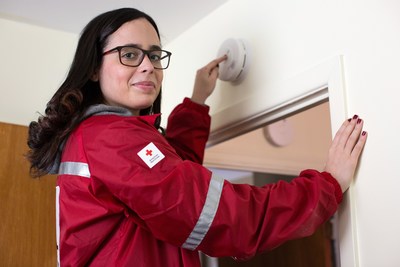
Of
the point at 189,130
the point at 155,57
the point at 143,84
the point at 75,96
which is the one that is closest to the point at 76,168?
the point at 75,96

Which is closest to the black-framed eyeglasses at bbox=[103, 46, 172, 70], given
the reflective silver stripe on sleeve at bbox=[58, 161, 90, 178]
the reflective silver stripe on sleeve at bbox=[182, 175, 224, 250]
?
the reflective silver stripe on sleeve at bbox=[58, 161, 90, 178]

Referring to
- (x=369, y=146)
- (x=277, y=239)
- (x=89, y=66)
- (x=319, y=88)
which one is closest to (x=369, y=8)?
(x=319, y=88)

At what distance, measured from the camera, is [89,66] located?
1408 millimetres

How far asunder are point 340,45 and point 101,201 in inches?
29.4

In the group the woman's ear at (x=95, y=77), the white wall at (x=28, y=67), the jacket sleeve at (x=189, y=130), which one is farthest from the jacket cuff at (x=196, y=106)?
the white wall at (x=28, y=67)

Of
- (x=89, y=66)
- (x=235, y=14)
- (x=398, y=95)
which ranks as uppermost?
(x=235, y=14)

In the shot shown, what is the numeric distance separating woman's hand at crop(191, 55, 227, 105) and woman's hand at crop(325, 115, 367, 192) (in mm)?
620

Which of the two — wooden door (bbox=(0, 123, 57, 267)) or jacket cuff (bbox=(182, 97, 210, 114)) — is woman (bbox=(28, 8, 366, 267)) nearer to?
jacket cuff (bbox=(182, 97, 210, 114))

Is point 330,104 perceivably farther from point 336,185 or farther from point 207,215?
point 207,215

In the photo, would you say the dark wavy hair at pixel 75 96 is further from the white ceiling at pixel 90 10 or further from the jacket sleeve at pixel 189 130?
the white ceiling at pixel 90 10

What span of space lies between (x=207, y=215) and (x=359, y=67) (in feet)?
1.84

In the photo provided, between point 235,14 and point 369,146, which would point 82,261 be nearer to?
point 369,146

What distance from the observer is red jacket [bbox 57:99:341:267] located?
1144 millimetres

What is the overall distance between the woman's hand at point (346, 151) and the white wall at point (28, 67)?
1328mm
